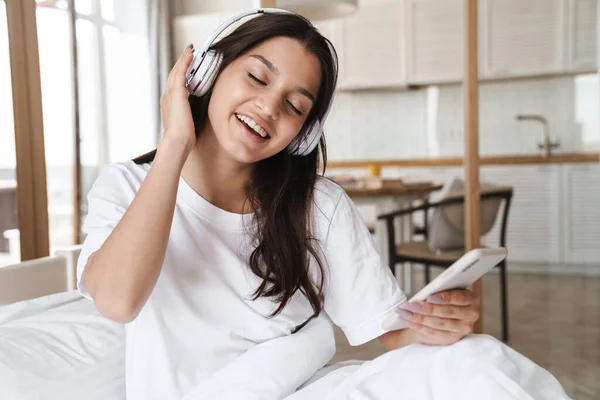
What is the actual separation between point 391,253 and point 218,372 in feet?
5.10

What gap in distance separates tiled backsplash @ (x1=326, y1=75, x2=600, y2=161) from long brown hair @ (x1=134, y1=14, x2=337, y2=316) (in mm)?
1348

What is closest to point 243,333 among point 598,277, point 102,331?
point 102,331

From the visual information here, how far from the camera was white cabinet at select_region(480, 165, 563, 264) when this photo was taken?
8.44 feet

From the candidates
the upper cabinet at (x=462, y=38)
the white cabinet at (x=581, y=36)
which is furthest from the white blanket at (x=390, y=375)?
the white cabinet at (x=581, y=36)

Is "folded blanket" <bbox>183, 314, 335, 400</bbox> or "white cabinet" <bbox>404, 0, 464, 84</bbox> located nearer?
"folded blanket" <bbox>183, 314, 335, 400</bbox>

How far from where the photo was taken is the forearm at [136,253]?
2.93ft

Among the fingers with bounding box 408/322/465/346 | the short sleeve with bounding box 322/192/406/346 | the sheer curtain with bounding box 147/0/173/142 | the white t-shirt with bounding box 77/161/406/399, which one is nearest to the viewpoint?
the fingers with bounding box 408/322/465/346

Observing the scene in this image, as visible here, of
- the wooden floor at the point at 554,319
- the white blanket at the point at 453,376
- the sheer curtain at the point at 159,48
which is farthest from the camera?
the wooden floor at the point at 554,319

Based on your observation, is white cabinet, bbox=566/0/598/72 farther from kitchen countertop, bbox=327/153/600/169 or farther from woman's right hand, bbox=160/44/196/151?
woman's right hand, bbox=160/44/196/151

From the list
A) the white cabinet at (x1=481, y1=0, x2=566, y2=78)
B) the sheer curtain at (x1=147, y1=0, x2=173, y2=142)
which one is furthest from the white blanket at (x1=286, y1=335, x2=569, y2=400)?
the white cabinet at (x1=481, y1=0, x2=566, y2=78)

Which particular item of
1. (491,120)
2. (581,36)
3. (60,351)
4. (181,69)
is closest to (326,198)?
(181,69)

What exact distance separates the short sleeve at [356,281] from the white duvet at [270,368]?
58mm

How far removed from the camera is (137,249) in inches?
35.2

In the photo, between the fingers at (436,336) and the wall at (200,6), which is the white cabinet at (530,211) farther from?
the fingers at (436,336)
